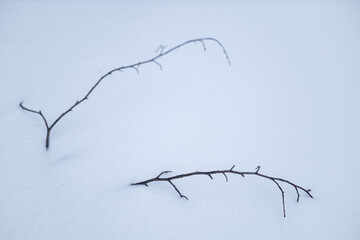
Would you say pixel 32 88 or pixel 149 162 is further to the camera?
pixel 32 88

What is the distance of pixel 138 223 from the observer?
1.97ft

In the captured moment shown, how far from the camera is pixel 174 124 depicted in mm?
839

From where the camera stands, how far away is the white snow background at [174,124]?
62 cm

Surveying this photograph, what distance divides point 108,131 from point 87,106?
0.12 meters

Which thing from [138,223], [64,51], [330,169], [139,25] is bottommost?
[138,223]

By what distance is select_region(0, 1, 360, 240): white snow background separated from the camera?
621 mm

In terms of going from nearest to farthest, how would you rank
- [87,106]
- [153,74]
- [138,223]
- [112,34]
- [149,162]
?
[138,223]
[149,162]
[87,106]
[153,74]
[112,34]

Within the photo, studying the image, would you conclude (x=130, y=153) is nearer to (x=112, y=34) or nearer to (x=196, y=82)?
(x=196, y=82)

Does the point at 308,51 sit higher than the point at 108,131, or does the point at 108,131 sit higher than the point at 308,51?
the point at 308,51

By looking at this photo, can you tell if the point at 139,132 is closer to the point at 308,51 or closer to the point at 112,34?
the point at 112,34

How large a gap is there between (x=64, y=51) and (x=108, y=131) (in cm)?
44

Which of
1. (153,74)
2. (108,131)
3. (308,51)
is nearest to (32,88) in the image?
(108,131)

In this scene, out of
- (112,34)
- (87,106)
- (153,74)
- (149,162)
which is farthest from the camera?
(112,34)

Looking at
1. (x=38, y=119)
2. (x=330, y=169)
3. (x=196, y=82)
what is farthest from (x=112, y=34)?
(x=330, y=169)
